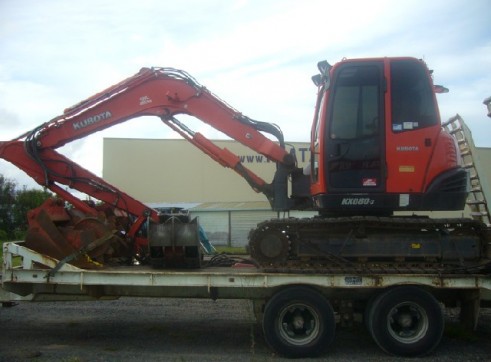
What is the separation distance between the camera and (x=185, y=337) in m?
7.80

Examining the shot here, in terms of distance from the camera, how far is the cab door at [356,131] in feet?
22.8

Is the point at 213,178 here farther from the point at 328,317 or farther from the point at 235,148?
the point at 328,317

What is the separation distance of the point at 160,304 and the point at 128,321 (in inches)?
52.6

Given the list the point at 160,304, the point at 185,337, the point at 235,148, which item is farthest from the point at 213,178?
the point at 185,337

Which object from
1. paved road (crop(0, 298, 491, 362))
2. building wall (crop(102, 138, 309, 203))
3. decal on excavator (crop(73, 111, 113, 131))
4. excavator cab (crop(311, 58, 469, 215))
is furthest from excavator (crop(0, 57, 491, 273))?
building wall (crop(102, 138, 309, 203))

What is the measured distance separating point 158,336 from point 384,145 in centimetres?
420

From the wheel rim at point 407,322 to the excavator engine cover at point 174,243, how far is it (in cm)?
269

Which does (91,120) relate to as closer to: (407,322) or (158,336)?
(158,336)

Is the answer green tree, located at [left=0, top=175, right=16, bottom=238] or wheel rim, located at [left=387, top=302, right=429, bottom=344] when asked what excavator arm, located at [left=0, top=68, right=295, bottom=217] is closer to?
wheel rim, located at [left=387, top=302, right=429, bottom=344]

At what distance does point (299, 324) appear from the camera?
6.82m

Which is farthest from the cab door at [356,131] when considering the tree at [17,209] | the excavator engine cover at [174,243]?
the tree at [17,209]

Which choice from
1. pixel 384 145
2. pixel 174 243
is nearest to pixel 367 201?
pixel 384 145

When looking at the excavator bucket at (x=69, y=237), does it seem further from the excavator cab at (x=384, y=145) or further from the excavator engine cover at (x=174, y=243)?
the excavator cab at (x=384, y=145)

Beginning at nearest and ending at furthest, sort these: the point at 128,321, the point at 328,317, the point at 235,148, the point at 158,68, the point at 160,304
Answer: the point at 328,317
the point at 158,68
the point at 128,321
the point at 160,304
the point at 235,148
